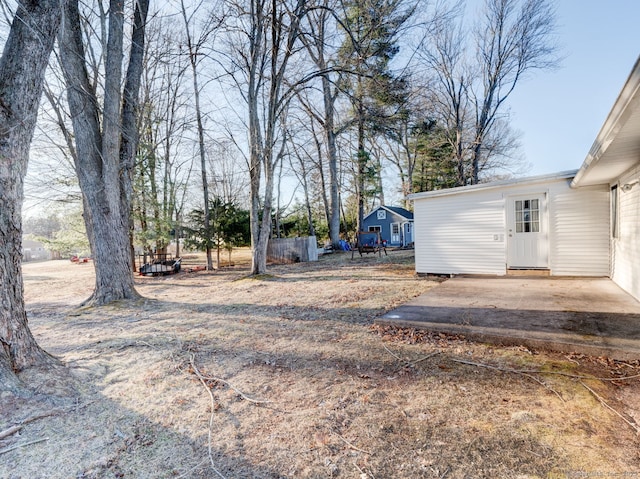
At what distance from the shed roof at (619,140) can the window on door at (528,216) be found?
4.67 feet

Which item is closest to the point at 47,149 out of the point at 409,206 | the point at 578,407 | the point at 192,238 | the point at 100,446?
the point at 192,238

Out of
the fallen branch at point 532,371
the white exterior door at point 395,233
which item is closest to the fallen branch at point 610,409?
the fallen branch at point 532,371

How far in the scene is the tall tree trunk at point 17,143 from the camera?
258 centimetres

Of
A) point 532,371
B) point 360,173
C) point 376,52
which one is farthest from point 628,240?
point 360,173

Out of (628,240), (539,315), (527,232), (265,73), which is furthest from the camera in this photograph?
(265,73)

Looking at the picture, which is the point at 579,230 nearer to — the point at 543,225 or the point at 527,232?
the point at 543,225

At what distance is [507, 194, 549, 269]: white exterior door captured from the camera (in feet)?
23.6

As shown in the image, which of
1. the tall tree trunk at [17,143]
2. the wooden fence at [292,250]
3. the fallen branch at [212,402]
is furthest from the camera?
the wooden fence at [292,250]

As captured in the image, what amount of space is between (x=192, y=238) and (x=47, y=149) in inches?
229

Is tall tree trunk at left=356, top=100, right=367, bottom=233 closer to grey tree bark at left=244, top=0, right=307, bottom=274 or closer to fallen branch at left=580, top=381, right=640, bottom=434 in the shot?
grey tree bark at left=244, top=0, right=307, bottom=274

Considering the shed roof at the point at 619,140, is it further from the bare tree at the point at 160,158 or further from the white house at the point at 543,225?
the bare tree at the point at 160,158

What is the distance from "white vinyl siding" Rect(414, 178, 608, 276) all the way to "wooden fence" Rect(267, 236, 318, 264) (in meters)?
7.07

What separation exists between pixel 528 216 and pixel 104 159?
30.6 ft

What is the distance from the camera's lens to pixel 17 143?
275 cm
